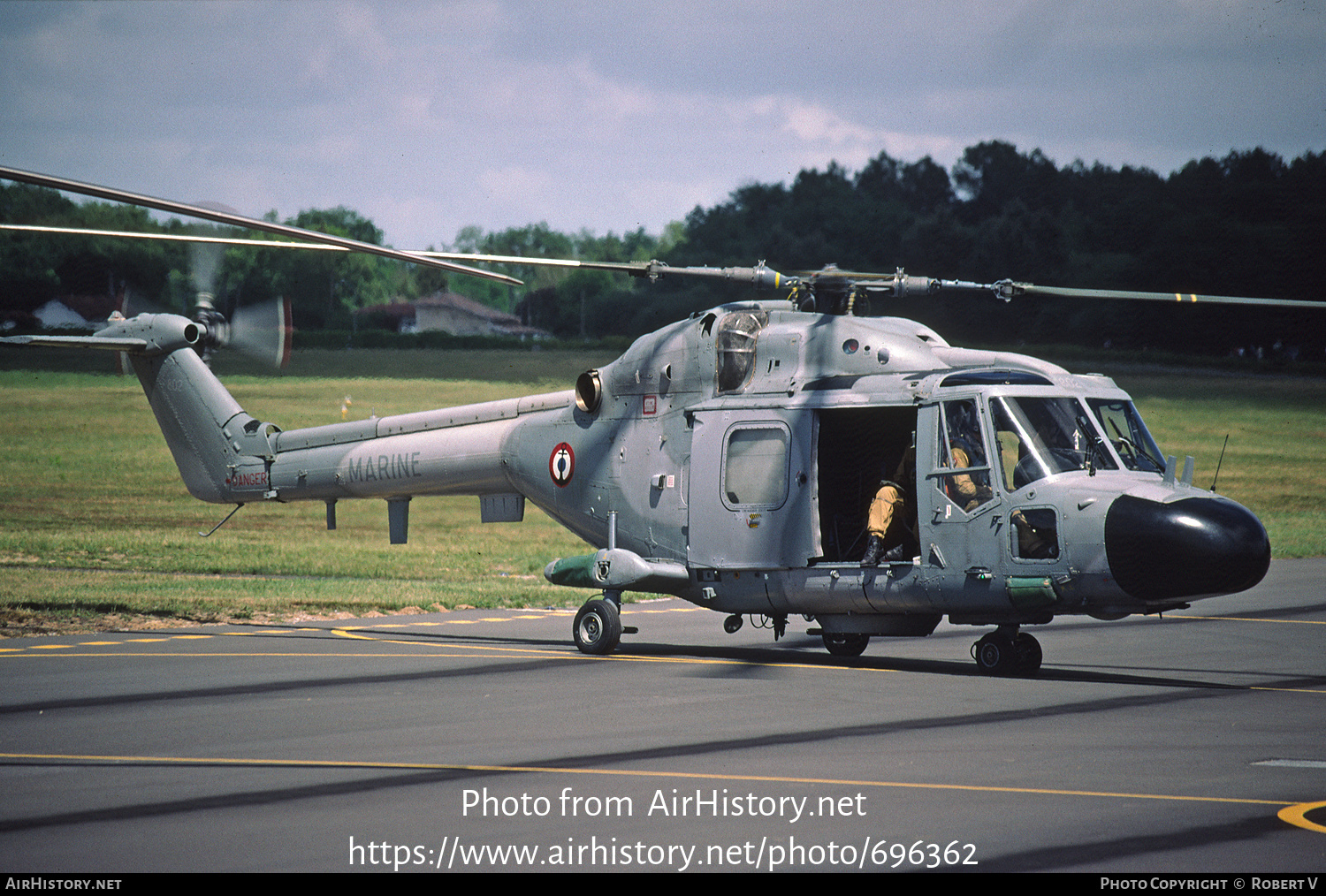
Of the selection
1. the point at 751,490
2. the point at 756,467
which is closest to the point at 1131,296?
the point at 756,467

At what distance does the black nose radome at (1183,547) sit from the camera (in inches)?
477

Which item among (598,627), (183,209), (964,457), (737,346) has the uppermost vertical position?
(183,209)

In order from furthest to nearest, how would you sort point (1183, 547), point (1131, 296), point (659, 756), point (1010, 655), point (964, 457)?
point (1010, 655) < point (964, 457) < point (1131, 296) < point (1183, 547) < point (659, 756)

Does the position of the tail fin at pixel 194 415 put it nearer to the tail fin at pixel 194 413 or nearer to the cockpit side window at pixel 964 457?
the tail fin at pixel 194 413

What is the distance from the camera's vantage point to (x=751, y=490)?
15.1 m

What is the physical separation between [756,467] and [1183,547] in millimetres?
4635

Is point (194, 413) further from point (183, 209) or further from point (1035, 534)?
point (1035, 534)

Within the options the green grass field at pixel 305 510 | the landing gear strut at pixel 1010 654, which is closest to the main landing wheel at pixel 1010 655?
the landing gear strut at pixel 1010 654

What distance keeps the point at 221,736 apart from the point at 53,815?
2670mm

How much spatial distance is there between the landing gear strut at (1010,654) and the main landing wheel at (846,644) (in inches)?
67.8

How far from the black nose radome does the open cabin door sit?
132 inches

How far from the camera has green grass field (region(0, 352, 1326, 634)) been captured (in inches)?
875

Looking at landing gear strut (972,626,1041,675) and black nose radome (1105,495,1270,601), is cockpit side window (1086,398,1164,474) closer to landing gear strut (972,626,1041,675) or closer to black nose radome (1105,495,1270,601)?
black nose radome (1105,495,1270,601)

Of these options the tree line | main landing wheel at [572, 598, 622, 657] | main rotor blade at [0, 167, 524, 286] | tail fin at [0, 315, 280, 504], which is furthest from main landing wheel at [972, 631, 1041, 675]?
the tree line
